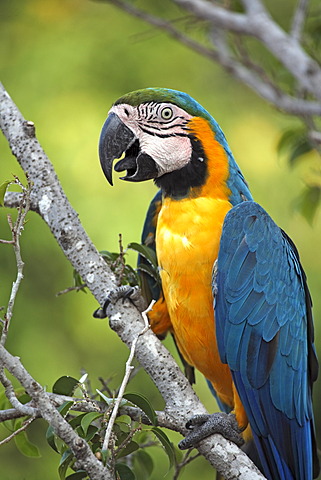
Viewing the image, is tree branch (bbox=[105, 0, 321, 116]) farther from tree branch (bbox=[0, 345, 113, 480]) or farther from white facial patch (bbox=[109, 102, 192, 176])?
tree branch (bbox=[0, 345, 113, 480])

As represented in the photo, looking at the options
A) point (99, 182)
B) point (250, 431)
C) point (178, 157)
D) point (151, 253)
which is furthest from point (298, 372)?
point (99, 182)

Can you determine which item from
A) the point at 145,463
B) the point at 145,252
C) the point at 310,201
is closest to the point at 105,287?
the point at 145,252

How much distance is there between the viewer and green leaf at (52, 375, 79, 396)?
1356 millimetres

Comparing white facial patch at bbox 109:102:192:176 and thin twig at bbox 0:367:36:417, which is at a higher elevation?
white facial patch at bbox 109:102:192:176

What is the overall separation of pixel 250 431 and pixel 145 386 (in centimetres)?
178

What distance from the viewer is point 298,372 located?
5.21 feet

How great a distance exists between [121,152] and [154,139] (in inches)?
3.6

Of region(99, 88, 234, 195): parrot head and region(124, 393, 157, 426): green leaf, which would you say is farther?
region(99, 88, 234, 195): parrot head

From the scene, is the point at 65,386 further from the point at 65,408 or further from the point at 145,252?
the point at 145,252

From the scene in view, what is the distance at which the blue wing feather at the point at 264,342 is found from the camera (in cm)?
155

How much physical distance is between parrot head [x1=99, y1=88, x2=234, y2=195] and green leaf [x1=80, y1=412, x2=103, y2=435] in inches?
25.6

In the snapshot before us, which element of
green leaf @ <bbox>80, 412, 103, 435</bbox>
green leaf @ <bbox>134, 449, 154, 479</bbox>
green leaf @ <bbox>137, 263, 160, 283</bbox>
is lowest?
green leaf @ <bbox>134, 449, 154, 479</bbox>

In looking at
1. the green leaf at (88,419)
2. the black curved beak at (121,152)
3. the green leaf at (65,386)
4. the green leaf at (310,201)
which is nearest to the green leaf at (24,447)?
the green leaf at (65,386)

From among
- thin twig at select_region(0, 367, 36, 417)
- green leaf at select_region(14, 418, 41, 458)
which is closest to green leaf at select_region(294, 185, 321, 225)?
green leaf at select_region(14, 418, 41, 458)
